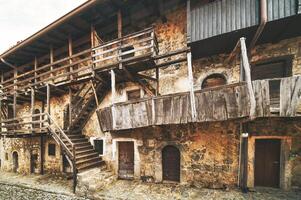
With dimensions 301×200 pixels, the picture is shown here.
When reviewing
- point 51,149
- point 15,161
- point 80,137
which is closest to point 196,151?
point 80,137

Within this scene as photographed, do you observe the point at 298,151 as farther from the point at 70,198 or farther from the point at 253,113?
the point at 70,198

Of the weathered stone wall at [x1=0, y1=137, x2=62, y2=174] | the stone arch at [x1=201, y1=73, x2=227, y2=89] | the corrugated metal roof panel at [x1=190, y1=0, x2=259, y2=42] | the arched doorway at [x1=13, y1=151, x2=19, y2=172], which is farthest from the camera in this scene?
the arched doorway at [x1=13, y1=151, x2=19, y2=172]

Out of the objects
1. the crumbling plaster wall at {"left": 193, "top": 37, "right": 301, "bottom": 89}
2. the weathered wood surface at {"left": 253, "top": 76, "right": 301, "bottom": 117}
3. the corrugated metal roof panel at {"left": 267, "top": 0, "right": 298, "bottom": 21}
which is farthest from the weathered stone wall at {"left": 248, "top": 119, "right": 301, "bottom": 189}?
the corrugated metal roof panel at {"left": 267, "top": 0, "right": 298, "bottom": 21}

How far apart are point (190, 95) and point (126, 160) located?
213 inches

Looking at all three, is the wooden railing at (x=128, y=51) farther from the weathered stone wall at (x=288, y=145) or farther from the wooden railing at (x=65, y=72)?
the weathered stone wall at (x=288, y=145)

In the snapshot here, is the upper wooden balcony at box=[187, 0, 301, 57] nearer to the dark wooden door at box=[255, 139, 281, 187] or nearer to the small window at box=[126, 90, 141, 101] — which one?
the small window at box=[126, 90, 141, 101]

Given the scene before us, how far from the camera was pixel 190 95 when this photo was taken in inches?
226

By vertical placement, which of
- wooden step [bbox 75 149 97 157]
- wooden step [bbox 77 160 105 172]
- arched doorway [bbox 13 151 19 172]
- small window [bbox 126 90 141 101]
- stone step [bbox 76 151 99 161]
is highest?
small window [bbox 126 90 141 101]

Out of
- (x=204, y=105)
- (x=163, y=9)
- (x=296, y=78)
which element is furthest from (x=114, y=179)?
(x=163, y=9)

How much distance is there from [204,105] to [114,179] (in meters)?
6.17

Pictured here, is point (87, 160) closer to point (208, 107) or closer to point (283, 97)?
point (208, 107)

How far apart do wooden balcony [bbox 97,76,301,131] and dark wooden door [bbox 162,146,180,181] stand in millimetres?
2314

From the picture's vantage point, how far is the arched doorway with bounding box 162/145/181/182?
7.65m

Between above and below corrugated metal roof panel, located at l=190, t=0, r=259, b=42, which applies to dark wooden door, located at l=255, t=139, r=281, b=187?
below
